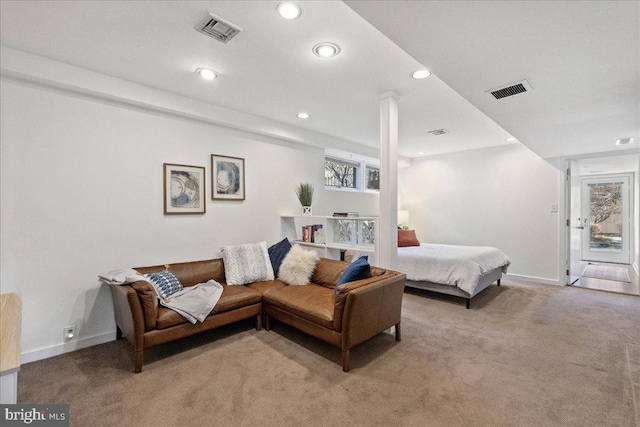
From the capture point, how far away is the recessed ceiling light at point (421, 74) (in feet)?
8.26

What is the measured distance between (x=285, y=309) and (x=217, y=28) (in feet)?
7.60

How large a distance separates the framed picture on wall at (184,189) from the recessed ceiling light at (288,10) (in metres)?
2.09

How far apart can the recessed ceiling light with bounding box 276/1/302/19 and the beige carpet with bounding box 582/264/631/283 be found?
689cm

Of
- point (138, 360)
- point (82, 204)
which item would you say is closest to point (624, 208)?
point (138, 360)

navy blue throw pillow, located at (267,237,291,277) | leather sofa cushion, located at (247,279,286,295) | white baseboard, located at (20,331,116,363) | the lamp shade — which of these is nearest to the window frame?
the lamp shade

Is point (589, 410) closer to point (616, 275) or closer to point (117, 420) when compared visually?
point (117, 420)

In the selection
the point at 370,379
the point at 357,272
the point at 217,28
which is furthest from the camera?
the point at 357,272

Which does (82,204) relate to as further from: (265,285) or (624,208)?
(624,208)

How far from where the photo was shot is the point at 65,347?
2551 millimetres

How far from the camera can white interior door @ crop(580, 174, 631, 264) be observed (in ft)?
21.4

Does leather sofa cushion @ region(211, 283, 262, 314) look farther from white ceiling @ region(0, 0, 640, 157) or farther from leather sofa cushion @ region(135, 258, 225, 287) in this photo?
white ceiling @ region(0, 0, 640, 157)

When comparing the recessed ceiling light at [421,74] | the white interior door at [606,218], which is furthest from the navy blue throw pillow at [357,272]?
the white interior door at [606,218]

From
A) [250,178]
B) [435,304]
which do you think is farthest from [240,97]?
[435,304]

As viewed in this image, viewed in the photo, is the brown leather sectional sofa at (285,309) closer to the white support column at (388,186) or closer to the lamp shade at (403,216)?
the white support column at (388,186)
